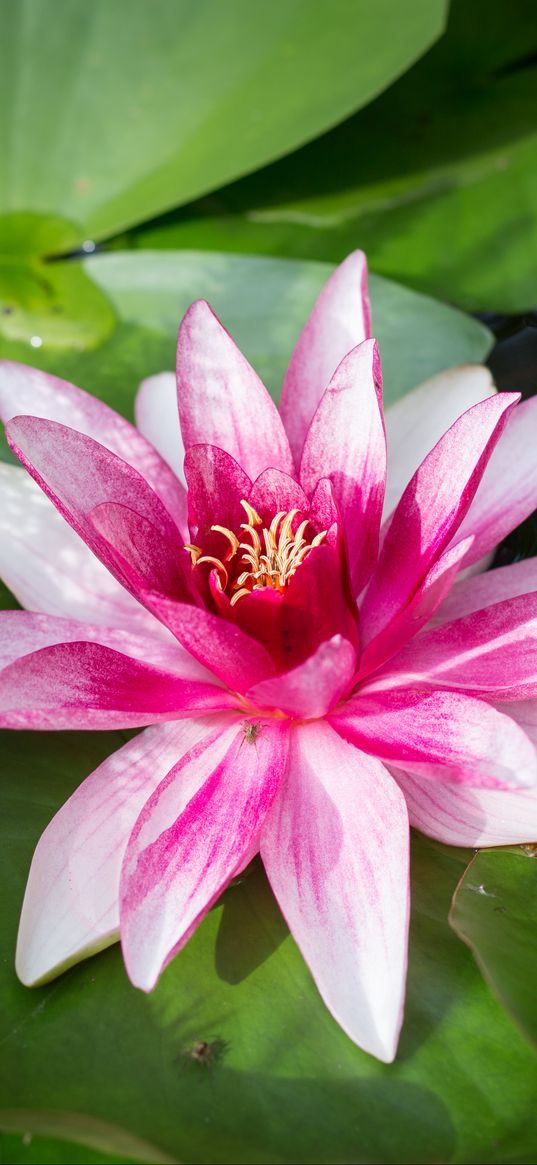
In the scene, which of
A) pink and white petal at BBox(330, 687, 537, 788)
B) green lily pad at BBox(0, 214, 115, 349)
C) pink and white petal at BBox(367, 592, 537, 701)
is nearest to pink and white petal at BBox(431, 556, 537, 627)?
pink and white petal at BBox(367, 592, 537, 701)

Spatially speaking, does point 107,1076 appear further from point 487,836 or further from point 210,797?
point 487,836

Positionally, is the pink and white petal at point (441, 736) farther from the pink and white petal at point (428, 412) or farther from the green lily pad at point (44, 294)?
the green lily pad at point (44, 294)

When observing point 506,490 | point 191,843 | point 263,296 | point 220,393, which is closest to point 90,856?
point 191,843

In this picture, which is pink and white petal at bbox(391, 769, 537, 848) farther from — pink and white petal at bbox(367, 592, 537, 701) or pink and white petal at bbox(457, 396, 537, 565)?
pink and white petal at bbox(457, 396, 537, 565)

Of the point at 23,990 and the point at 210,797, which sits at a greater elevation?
the point at 210,797

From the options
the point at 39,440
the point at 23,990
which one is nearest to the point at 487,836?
the point at 23,990

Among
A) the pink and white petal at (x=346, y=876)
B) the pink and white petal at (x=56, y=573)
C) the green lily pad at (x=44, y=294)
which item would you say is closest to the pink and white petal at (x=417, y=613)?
the pink and white petal at (x=346, y=876)
